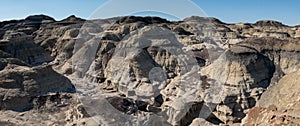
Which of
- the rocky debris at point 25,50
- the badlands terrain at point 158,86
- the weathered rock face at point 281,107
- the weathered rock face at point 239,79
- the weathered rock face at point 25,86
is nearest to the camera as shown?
the weathered rock face at point 281,107

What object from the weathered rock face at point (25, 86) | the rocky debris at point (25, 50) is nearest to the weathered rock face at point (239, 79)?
the weathered rock face at point (25, 86)

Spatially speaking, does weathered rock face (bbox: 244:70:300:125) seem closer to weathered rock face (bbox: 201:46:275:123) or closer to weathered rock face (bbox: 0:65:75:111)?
weathered rock face (bbox: 201:46:275:123)

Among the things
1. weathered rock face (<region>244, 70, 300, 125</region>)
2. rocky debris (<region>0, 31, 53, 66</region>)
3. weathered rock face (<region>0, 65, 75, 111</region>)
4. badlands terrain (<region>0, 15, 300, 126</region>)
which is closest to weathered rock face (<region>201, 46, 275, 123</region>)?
A: badlands terrain (<region>0, 15, 300, 126</region>)

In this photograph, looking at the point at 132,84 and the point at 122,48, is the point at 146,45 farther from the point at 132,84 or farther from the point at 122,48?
the point at 132,84

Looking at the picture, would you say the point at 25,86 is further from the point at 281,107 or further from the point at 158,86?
the point at 281,107

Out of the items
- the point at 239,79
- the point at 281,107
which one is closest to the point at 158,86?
the point at 239,79

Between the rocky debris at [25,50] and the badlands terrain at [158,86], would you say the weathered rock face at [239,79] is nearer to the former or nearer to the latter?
the badlands terrain at [158,86]

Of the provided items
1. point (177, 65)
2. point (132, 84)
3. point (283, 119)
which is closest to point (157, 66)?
point (177, 65)
